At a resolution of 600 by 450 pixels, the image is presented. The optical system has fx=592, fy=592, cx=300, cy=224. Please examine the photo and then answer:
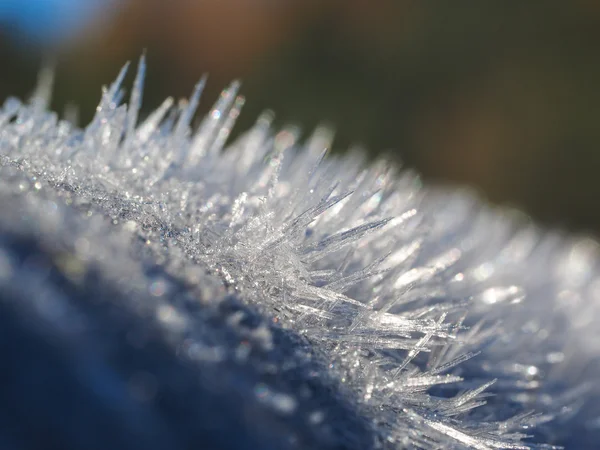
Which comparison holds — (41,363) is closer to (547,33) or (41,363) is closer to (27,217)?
(27,217)

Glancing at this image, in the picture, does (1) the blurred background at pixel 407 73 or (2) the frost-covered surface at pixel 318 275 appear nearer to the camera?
(2) the frost-covered surface at pixel 318 275

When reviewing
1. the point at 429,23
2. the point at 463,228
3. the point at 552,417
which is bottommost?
the point at 552,417

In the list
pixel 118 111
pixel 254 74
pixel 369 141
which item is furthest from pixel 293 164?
pixel 254 74

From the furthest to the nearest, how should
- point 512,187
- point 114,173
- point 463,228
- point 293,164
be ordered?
point 512,187 → point 463,228 → point 293,164 → point 114,173

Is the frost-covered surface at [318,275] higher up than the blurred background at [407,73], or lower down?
lower down
